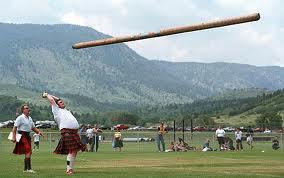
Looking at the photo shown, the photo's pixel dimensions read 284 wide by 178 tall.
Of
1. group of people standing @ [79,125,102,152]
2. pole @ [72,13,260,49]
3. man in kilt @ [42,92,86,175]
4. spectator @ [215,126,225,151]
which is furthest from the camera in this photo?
spectator @ [215,126,225,151]

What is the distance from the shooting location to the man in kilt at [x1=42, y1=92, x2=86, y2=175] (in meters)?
14.0

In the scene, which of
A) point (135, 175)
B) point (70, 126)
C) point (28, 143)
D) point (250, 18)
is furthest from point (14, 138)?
point (250, 18)

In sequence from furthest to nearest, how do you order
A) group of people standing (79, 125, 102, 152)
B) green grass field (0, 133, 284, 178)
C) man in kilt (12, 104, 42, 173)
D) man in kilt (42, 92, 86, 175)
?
group of people standing (79, 125, 102, 152) < man in kilt (12, 104, 42, 173) < man in kilt (42, 92, 86, 175) < green grass field (0, 133, 284, 178)

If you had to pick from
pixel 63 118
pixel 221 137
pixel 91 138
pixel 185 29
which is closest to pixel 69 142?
pixel 63 118

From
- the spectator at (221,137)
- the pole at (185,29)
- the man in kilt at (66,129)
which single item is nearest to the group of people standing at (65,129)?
the man in kilt at (66,129)

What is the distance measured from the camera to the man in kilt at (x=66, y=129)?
553 inches

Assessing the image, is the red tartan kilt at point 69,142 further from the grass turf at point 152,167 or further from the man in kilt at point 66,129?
the grass turf at point 152,167

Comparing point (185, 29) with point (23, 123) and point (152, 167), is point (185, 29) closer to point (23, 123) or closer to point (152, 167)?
point (23, 123)

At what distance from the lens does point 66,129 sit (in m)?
14.1

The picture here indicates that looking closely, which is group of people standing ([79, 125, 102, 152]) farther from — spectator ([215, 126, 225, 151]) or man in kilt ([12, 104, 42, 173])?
man in kilt ([12, 104, 42, 173])

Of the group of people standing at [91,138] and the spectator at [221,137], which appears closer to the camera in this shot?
the group of people standing at [91,138]

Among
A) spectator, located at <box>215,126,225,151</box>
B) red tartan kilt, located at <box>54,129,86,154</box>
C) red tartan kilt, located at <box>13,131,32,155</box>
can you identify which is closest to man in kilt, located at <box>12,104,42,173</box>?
red tartan kilt, located at <box>13,131,32,155</box>

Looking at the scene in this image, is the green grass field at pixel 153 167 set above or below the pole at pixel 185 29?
below

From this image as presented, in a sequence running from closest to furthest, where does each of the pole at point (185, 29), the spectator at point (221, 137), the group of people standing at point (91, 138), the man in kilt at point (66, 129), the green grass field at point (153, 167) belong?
the pole at point (185, 29) → the green grass field at point (153, 167) → the man in kilt at point (66, 129) → the group of people standing at point (91, 138) → the spectator at point (221, 137)
